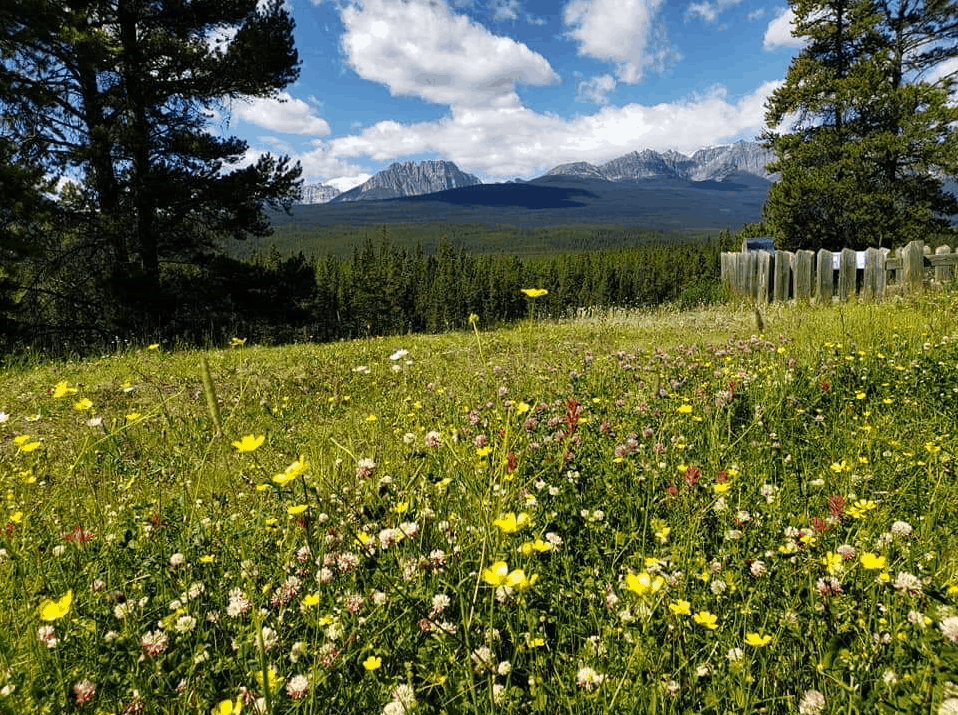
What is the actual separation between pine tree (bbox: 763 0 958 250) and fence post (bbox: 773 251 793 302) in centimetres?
937

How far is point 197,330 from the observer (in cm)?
1499

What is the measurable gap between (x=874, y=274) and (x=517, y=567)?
12.0 meters

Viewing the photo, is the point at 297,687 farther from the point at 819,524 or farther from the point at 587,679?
the point at 819,524

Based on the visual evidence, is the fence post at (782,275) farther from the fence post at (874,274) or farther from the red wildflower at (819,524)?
the red wildflower at (819,524)

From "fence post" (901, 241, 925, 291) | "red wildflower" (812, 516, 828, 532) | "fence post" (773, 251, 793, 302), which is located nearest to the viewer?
"red wildflower" (812, 516, 828, 532)

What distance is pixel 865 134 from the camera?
19016 millimetres

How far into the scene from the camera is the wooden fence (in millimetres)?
10133

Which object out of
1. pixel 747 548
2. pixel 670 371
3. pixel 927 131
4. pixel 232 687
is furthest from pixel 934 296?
pixel 927 131

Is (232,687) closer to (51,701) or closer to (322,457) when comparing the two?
(51,701)

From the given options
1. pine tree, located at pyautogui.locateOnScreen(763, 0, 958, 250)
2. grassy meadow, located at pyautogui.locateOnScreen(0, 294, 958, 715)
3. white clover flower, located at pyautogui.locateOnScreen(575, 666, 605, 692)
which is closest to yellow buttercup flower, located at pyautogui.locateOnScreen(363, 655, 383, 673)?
grassy meadow, located at pyautogui.locateOnScreen(0, 294, 958, 715)

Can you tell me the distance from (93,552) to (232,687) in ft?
3.64

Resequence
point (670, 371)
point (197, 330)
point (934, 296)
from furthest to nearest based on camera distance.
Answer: point (197, 330) < point (934, 296) < point (670, 371)

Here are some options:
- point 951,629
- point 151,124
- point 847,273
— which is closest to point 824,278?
point 847,273

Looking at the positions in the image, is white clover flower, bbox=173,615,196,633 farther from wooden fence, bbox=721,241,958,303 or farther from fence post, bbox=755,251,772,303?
fence post, bbox=755,251,772,303
